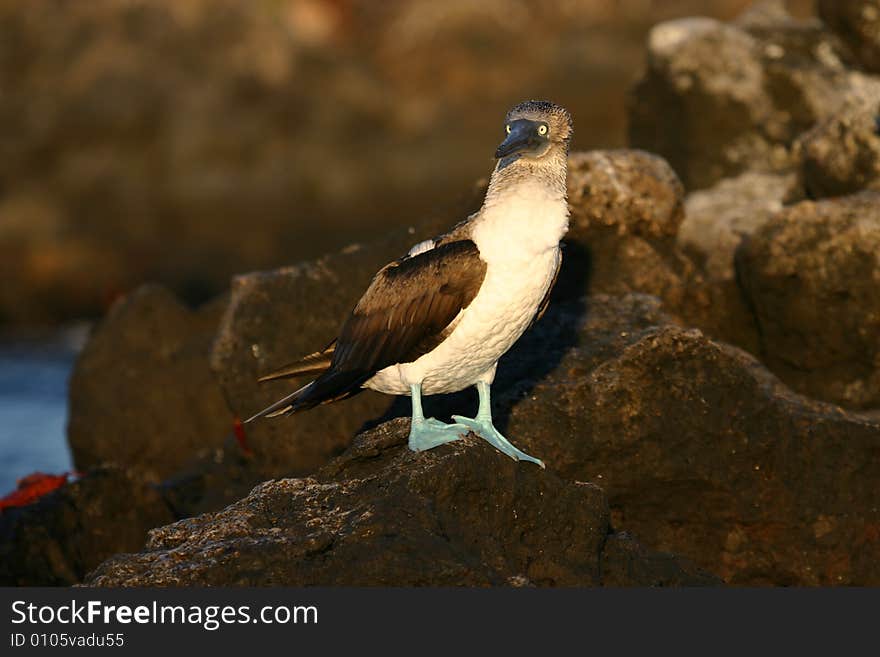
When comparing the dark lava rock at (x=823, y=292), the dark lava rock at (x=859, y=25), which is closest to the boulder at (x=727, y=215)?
the dark lava rock at (x=823, y=292)

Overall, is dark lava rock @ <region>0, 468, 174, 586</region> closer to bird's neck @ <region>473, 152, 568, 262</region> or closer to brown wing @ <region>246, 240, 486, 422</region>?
brown wing @ <region>246, 240, 486, 422</region>

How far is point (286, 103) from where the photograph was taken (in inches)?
1462

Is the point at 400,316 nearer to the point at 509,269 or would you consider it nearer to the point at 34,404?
the point at 509,269

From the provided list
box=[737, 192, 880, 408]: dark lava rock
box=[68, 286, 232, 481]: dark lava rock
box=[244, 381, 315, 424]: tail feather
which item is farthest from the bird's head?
box=[68, 286, 232, 481]: dark lava rock

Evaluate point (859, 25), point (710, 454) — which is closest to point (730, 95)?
point (859, 25)

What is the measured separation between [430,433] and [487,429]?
0.46 meters

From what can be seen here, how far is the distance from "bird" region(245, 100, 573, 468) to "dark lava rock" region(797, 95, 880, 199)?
5302mm

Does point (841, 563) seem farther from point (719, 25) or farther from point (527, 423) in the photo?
point (719, 25)

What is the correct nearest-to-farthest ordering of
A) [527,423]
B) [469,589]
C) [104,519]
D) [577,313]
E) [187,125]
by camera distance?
[469,589], [527,423], [577,313], [104,519], [187,125]

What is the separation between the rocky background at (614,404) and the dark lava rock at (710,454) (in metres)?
0.01

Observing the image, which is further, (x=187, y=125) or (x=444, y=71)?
(x=444, y=71)

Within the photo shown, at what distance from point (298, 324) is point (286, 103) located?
2720 cm

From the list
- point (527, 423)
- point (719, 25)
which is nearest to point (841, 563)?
point (527, 423)

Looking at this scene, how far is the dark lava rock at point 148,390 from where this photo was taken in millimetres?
13219
